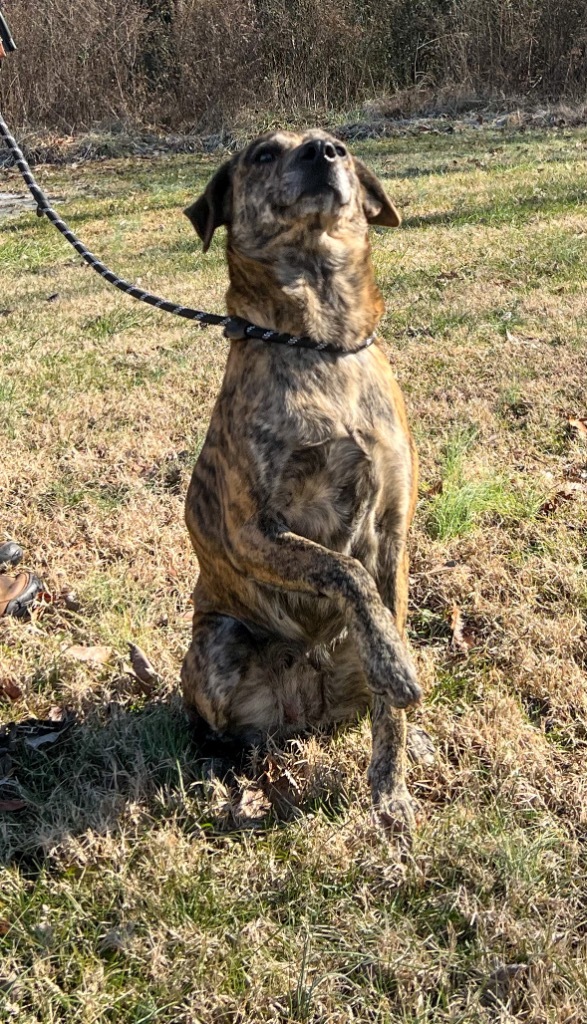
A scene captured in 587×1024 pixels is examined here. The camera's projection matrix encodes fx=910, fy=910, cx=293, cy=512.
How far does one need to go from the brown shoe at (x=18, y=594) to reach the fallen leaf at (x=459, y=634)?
5.66 feet

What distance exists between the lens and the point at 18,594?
12.3 feet

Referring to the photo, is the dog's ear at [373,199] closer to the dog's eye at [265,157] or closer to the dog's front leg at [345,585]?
the dog's eye at [265,157]

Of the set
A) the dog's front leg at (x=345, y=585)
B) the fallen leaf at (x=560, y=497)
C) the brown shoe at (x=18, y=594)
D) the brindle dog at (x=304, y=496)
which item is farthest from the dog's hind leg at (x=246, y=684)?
the fallen leaf at (x=560, y=497)

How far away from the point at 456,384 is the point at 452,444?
1.11m

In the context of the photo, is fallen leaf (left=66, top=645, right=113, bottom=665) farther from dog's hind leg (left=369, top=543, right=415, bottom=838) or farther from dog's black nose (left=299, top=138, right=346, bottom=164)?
dog's black nose (left=299, top=138, right=346, bottom=164)

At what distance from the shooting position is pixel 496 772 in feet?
8.75

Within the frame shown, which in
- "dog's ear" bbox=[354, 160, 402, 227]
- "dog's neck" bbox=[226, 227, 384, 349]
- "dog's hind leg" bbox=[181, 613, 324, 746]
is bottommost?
"dog's hind leg" bbox=[181, 613, 324, 746]

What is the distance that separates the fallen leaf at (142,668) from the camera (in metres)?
3.29

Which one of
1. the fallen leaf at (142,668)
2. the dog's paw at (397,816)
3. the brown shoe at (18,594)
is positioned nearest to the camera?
the dog's paw at (397,816)

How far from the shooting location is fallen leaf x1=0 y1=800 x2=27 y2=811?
2699 mm

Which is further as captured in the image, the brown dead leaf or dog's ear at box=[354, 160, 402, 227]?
dog's ear at box=[354, 160, 402, 227]

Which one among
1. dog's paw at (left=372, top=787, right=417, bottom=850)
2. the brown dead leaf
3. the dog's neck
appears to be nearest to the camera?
dog's paw at (left=372, top=787, right=417, bottom=850)

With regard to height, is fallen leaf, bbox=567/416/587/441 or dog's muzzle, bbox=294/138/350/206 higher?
dog's muzzle, bbox=294/138/350/206

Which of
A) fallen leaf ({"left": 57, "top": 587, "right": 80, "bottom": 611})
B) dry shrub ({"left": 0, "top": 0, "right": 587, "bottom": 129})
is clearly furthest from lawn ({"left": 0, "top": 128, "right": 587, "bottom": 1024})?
dry shrub ({"left": 0, "top": 0, "right": 587, "bottom": 129})
